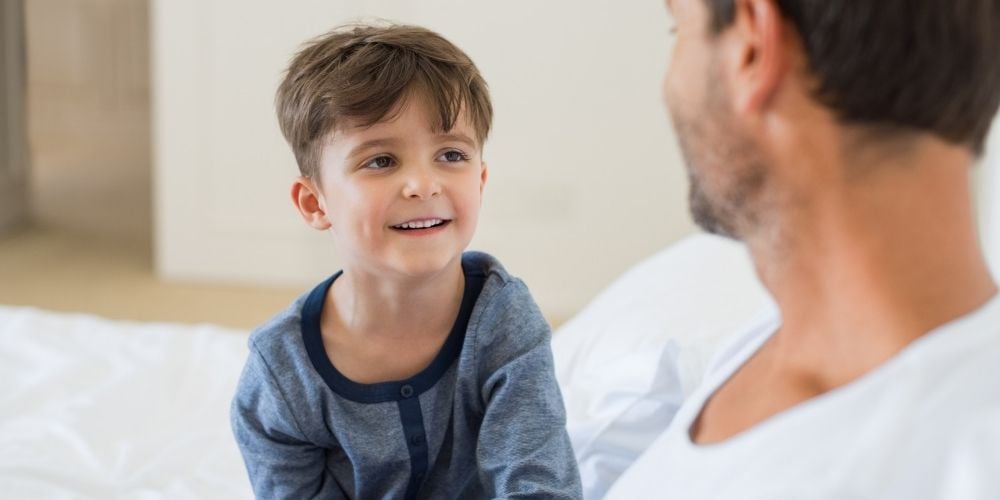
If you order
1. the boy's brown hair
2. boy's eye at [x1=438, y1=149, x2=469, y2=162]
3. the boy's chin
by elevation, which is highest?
the boy's brown hair

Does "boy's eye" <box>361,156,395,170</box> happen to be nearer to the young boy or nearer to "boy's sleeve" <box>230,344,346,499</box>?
the young boy

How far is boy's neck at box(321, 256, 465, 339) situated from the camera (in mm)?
1276

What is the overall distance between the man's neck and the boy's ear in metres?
0.68

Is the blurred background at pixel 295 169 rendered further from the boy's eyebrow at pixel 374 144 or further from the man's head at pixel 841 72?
the man's head at pixel 841 72

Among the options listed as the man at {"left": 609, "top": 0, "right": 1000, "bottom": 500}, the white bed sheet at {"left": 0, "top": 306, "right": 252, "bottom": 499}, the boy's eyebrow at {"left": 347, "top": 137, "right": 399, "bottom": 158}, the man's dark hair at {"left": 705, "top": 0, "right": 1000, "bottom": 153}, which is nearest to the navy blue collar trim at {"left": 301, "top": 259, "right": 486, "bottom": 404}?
the boy's eyebrow at {"left": 347, "top": 137, "right": 399, "bottom": 158}

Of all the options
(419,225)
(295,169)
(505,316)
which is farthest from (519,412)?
(295,169)

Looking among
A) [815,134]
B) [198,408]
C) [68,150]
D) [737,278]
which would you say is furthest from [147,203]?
[815,134]

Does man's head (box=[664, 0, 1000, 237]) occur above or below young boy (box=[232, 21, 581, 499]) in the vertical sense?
above

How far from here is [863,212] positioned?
2.31 ft

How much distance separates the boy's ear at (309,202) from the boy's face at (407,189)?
85 mm

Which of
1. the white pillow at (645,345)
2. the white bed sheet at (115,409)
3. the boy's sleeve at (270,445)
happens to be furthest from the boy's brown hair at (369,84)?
the white bed sheet at (115,409)

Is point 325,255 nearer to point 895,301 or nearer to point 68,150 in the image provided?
point 68,150

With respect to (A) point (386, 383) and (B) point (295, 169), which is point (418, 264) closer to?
(A) point (386, 383)

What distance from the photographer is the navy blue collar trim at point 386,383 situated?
1263 mm
